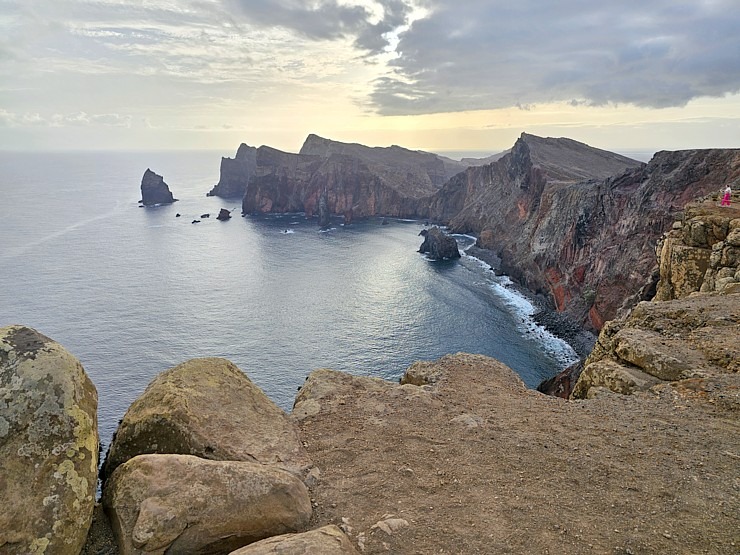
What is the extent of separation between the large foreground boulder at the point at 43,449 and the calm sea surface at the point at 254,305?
3416cm

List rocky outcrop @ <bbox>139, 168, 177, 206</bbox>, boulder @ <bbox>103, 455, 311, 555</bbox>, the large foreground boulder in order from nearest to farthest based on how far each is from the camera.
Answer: the large foreground boulder → boulder @ <bbox>103, 455, 311, 555</bbox> → rocky outcrop @ <bbox>139, 168, 177, 206</bbox>

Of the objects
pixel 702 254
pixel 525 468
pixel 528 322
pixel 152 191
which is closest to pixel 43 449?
pixel 525 468

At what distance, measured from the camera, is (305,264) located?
9650cm

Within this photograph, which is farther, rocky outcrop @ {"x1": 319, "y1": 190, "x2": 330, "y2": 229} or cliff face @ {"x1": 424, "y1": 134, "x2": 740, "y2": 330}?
rocky outcrop @ {"x1": 319, "y1": 190, "x2": 330, "y2": 229}

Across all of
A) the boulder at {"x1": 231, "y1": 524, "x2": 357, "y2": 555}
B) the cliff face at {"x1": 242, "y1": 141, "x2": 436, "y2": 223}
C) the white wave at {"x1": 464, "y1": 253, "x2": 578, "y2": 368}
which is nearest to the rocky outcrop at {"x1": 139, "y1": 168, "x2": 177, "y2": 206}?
the cliff face at {"x1": 242, "y1": 141, "x2": 436, "y2": 223}

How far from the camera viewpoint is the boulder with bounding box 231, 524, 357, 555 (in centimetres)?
721

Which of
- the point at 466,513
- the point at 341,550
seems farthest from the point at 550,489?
the point at 341,550

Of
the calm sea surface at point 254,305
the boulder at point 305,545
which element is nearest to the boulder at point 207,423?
the boulder at point 305,545

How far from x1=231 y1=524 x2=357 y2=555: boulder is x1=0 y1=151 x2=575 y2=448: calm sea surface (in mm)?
36039

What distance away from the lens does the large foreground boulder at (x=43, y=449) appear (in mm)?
7178

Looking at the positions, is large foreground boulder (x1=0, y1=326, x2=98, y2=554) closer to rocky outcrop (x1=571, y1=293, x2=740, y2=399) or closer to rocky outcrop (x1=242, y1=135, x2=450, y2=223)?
rocky outcrop (x1=571, y1=293, x2=740, y2=399)

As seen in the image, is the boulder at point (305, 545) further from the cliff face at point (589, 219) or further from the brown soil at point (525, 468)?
the cliff face at point (589, 219)

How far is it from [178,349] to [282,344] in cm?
1161

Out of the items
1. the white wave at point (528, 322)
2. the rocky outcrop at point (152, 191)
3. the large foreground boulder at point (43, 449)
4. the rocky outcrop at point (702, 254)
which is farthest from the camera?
the rocky outcrop at point (152, 191)
